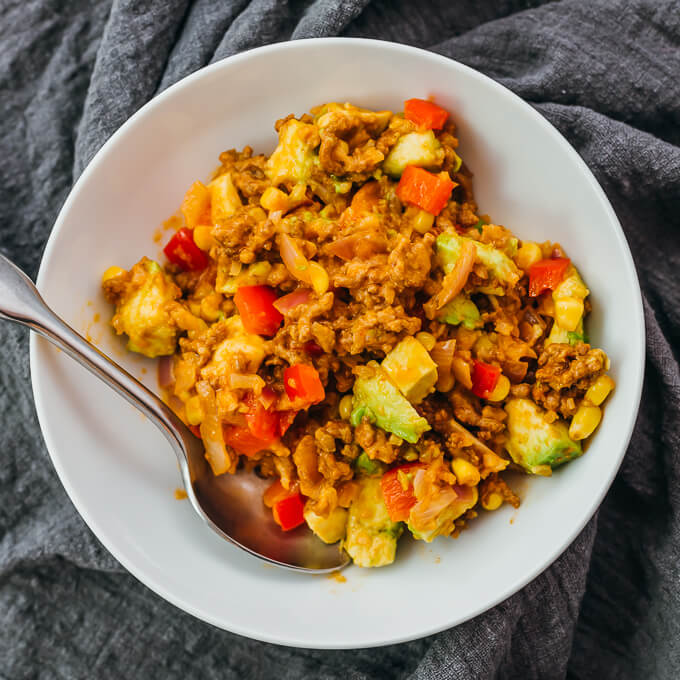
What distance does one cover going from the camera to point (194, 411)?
10.3 feet

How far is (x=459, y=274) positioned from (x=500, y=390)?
50 cm

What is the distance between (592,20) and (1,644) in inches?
170

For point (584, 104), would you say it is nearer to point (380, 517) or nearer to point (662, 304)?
point (662, 304)

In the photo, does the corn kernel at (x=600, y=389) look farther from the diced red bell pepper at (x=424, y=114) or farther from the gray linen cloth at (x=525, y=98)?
the diced red bell pepper at (x=424, y=114)

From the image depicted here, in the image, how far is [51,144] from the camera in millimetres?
3812

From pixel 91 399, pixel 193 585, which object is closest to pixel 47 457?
pixel 91 399

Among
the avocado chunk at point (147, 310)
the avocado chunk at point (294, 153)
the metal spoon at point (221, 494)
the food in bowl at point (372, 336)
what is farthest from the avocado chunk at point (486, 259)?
the metal spoon at point (221, 494)

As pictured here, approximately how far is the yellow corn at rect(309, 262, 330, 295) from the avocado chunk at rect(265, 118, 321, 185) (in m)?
0.43

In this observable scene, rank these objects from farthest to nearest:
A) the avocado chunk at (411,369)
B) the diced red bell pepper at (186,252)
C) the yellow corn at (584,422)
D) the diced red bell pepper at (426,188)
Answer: the diced red bell pepper at (186,252), the diced red bell pepper at (426,188), the yellow corn at (584,422), the avocado chunk at (411,369)

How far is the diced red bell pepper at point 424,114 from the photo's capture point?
3.02 m

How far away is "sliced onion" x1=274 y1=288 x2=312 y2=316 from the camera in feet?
9.70

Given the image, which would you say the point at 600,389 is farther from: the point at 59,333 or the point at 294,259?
the point at 59,333

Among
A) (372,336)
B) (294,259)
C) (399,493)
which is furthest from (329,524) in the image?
(294,259)

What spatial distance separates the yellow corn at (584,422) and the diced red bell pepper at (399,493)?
62 centimetres
